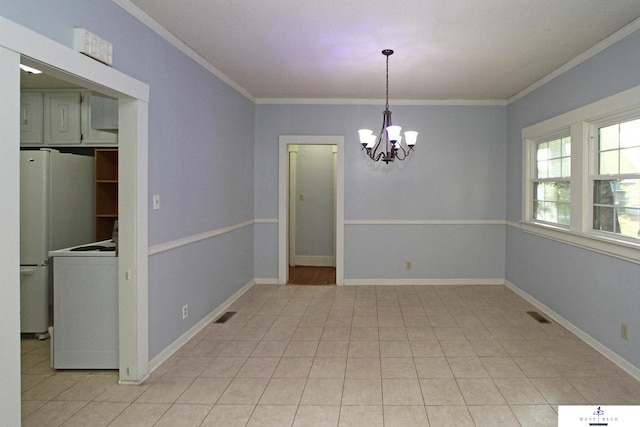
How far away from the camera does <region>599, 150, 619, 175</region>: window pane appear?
3317 millimetres

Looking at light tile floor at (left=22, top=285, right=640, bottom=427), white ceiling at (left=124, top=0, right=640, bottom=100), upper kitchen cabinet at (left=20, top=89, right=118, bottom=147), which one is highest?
white ceiling at (left=124, top=0, right=640, bottom=100)

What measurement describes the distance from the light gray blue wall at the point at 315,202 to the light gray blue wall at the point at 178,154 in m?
2.68

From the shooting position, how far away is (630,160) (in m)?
3.13

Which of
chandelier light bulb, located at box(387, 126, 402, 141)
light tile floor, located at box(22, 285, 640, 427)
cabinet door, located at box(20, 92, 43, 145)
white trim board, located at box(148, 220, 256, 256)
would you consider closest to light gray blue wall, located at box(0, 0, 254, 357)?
white trim board, located at box(148, 220, 256, 256)

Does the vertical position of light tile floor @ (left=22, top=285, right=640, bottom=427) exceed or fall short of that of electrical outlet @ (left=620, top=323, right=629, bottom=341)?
it falls short

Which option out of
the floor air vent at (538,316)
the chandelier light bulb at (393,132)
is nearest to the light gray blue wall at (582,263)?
the floor air vent at (538,316)

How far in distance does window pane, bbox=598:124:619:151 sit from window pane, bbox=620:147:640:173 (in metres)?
0.14

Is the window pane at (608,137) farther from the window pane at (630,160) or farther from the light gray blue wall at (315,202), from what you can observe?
the light gray blue wall at (315,202)

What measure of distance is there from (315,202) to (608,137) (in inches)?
193

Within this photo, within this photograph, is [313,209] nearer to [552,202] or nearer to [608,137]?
[552,202]

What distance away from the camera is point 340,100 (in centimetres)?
560

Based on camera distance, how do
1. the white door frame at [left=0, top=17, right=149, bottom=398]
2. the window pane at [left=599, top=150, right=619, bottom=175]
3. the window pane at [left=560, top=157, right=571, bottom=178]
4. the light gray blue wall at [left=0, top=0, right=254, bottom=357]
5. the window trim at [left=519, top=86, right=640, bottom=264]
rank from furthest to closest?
the window pane at [left=560, top=157, right=571, bottom=178] < the window pane at [left=599, top=150, right=619, bottom=175] < the window trim at [left=519, top=86, right=640, bottom=264] < the white door frame at [left=0, top=17, right=149, bottom=398] < the light gray blue wall at [left=0, top=0, right=254, bottom=357]

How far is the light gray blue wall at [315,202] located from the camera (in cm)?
751

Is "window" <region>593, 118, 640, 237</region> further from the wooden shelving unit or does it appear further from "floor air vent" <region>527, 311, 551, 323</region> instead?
the wooden shelving unit
